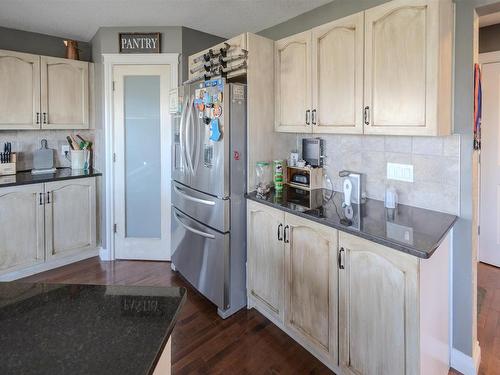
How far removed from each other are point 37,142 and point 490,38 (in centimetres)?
467

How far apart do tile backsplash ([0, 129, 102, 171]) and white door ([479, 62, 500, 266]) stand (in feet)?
13.0

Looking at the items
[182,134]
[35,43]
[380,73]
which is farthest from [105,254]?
[380,73]

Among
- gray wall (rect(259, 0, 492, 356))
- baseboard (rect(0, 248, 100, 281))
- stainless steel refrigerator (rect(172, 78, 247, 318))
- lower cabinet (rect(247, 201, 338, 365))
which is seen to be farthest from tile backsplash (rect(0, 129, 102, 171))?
gray wall (rect(259, 0, 492, 356))

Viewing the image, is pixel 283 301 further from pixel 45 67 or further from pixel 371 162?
pixel 45 67

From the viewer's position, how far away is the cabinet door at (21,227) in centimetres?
298

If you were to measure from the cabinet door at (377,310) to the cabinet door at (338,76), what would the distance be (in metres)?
0.78

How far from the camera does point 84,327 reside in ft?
2.56

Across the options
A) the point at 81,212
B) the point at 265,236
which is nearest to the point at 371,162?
the point at 265,236

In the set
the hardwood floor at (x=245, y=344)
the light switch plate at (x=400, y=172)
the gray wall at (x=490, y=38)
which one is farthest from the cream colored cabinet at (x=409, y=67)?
the gray wall at (x=490, y=38)

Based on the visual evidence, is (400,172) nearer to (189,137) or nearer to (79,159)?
(189,137)

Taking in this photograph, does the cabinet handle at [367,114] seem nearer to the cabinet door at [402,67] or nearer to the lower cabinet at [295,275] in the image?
the cabinet door at [402,67]

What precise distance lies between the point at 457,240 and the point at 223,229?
1.45 metres

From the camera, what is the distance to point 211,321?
2436 millimetres

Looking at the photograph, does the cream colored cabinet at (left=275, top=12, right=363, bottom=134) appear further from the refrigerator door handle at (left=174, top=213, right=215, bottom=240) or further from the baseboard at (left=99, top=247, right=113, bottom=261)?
the baseboard at (left=99, top=247, right=113, bottom=261)
